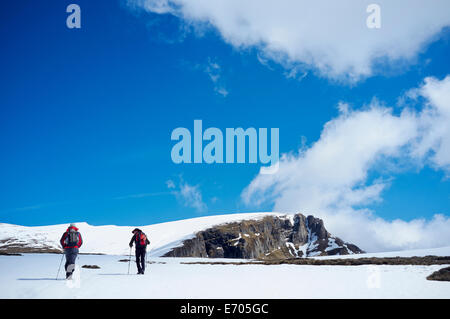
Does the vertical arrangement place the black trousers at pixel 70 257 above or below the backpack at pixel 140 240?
below

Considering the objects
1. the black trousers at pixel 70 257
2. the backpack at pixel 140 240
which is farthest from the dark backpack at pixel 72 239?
the backpack at pixel 140 240

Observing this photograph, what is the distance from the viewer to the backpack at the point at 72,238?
17.6 metres

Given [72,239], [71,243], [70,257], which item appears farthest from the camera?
[72,239]

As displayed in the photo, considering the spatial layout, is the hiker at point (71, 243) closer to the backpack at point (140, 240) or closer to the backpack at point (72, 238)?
the backpack at point (72, 238)

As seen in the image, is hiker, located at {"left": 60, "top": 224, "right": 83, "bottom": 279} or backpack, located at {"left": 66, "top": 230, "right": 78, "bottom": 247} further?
backpack, located at {"left": 66, "top": 230, "right": 78, "bottom": 247}

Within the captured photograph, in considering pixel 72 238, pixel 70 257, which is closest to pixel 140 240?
pixel 72 238

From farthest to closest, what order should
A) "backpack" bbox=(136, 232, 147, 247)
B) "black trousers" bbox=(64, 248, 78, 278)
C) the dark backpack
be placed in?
1. "backpack" bbox=(136, 232, 147, 247)
2. the dark backpack
3. "black trousers" bbox=(64, 248, 78, 278)

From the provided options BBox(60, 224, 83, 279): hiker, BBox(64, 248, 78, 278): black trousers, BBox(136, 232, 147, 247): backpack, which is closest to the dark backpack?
BBox(60, 224, 83, 279): hiker

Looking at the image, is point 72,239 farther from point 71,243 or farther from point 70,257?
point 70,257

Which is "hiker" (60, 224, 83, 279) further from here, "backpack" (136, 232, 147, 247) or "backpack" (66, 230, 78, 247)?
"backpack" (136, 232, 147, 247)

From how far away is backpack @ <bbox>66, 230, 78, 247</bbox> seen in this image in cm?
1759

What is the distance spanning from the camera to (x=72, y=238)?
1772 cm
